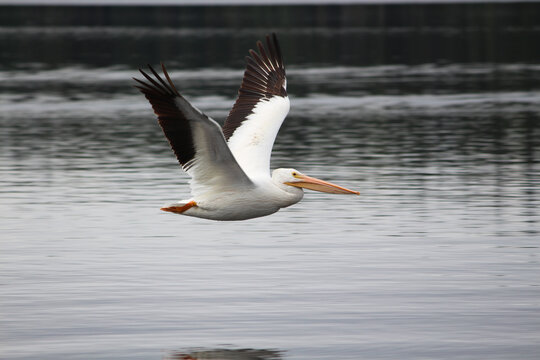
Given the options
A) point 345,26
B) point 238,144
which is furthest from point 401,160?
point 345,26

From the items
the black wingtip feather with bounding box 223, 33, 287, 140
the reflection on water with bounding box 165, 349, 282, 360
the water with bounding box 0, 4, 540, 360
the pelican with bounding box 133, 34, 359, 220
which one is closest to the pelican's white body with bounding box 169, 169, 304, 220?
the pelican with bounding box 133, 34, 359, 220

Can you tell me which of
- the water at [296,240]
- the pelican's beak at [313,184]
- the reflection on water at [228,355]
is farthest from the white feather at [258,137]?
the reflection on water at [228,355]

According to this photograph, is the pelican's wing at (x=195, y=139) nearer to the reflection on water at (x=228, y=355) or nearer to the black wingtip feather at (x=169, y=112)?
the black wingtip feather at (x=169, y=112)

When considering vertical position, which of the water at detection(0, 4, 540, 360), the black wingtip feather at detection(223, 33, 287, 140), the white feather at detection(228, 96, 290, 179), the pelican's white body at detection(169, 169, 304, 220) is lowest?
the water at detection(0, 4, 540, 360)

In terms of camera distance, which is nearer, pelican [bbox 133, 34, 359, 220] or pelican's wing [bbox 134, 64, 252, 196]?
pelican's wing [bbox 134, 64, 252, 196]

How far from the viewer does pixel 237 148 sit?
11438 millimetres

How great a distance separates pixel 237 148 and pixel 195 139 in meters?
1.81

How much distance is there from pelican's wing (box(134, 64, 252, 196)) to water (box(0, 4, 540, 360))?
0.94 metres

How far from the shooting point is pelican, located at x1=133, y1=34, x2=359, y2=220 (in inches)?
371

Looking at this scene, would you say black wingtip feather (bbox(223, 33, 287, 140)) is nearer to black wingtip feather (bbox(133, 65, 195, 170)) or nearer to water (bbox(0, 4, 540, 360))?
water (bbox(0, 4, 540, 360))

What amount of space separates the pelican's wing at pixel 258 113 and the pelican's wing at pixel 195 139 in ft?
2.40

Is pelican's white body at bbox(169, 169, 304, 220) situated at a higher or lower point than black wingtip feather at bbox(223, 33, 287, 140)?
lower

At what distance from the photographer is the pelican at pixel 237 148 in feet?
30.9

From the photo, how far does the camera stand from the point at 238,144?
11.5 m
